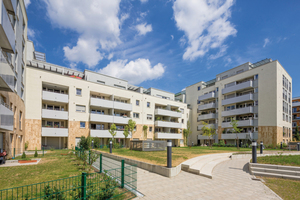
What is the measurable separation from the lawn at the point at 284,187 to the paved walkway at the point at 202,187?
1.02 feet

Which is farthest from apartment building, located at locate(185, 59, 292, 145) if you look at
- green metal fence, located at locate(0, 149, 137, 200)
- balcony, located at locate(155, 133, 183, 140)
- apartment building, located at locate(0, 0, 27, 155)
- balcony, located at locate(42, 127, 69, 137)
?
apartment building, located at locate(0, 0, 27, 155)

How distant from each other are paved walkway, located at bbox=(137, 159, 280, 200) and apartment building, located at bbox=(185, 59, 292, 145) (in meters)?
27.1

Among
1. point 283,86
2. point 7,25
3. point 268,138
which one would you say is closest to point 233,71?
point 283,86

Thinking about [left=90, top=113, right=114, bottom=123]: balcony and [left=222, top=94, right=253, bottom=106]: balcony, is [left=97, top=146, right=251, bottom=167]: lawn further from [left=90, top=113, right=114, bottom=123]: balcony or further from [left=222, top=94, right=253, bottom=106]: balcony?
[left=222, top=94, right=253, bottom=106]: balcony

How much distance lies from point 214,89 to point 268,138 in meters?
16.7

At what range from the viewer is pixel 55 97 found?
2617 centimetres

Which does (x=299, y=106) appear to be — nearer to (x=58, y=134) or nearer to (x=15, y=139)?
(x=58, y=134)

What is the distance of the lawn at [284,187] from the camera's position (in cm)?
662

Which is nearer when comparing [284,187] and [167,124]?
[284,187]

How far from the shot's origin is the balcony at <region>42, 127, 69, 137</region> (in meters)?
24.8

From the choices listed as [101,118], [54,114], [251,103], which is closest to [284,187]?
[101,118]

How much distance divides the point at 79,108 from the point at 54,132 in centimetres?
525

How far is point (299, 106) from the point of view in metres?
57.6

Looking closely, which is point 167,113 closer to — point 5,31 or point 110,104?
point 110,104
